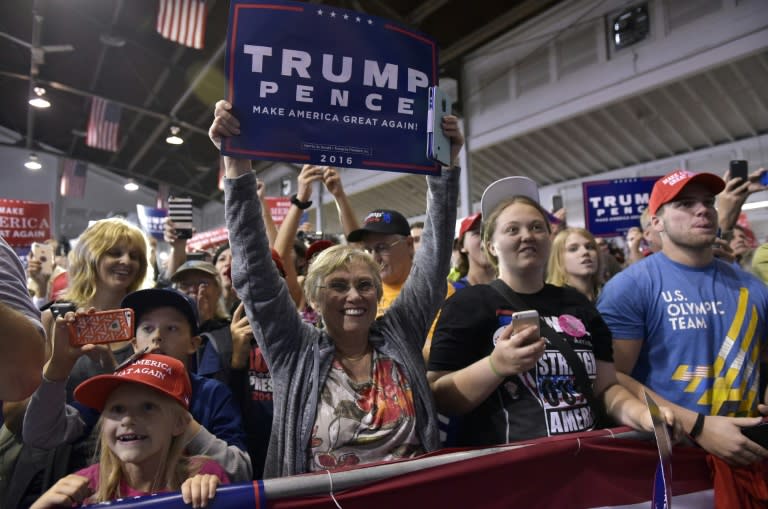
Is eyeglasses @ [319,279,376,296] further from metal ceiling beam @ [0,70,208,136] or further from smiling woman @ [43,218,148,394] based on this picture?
→ metal ceiling beam @ [0,70,208,136]

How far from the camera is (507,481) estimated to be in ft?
4.81

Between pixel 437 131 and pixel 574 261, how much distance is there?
179 cm

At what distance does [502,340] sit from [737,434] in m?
0.90

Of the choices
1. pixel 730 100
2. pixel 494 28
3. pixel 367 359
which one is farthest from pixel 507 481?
pixel 494 28

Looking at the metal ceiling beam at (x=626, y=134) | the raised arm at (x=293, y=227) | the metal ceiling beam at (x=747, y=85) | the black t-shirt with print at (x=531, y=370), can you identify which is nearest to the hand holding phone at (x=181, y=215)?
the raised arm at (x=293, y=227)

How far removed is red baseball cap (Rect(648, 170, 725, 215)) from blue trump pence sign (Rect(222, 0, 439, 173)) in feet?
3.56

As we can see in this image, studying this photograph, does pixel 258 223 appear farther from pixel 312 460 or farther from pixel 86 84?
pixel 86 84

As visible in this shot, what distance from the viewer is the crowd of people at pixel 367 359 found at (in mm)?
1504

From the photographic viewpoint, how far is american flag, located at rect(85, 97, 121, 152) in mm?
12172

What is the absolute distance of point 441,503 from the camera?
4.57 feet

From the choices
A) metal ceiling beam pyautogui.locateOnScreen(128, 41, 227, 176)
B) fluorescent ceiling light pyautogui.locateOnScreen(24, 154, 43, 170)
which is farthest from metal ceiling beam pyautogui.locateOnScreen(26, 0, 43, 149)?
metal ceiling beam pyautogui.locateOnScreen(128, 41, 227, 176)

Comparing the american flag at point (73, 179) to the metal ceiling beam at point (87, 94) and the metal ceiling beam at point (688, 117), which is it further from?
the metal ceiling beam at point (688, 117)

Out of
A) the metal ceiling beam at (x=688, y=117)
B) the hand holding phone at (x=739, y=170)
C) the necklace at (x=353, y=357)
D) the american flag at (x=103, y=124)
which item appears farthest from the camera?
the american flag at (x=103, y=124)

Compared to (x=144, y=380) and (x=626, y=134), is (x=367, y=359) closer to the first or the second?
(x=144, y=380)
